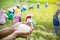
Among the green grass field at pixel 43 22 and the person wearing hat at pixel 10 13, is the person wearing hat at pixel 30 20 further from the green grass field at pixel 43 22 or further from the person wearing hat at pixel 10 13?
the person wearing hat at pixel 10 13

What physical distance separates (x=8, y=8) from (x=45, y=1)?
16.5 inches

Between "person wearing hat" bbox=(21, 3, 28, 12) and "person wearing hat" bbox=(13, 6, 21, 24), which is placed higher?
"person wearing hat" bbox=(21, 3, 28, 12)


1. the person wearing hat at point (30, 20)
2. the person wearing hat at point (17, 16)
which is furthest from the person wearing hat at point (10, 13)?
the person wearing hat at point (30, 20)

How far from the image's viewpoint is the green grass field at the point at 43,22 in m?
1.32

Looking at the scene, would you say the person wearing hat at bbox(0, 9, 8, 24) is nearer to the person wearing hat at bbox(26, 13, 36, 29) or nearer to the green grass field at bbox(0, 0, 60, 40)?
the green grass field at bbox(0, 0, 60, 40)

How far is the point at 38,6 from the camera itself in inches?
54.6

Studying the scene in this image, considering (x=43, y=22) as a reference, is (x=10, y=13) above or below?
above

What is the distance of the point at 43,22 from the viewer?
1355mm

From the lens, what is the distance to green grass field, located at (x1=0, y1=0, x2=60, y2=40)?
1324 millimetres

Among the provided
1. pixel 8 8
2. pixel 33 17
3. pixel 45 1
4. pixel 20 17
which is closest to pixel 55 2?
pixel 45 1

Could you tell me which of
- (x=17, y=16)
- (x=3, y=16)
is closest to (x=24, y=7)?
(x=17, y=16)

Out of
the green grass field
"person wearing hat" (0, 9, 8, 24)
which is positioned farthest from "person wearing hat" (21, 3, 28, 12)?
"person wearing hat" (0, 9, 8, 24)

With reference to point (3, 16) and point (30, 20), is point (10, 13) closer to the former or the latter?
point (3, 16)

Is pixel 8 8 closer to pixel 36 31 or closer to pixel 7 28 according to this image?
pixel 7 28
